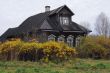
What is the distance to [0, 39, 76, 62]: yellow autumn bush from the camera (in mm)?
32750

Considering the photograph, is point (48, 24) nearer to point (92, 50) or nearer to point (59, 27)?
point (59, 27)

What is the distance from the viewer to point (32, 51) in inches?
1314

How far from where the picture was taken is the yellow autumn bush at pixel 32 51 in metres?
32.8

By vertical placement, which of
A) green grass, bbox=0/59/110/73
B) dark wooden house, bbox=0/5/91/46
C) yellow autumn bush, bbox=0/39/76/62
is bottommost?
green grass, bbox=0/59/110/73

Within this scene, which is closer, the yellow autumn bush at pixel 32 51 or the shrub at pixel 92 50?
the yellow autumn bush at pixel 32 51

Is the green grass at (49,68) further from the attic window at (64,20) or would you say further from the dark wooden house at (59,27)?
the attic window at (64,20)

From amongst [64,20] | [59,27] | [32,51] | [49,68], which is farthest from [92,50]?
[49,68]

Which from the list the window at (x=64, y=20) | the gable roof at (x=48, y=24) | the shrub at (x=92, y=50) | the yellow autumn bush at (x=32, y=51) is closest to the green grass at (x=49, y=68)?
the yellow autumn bush at (x=32, y=51)

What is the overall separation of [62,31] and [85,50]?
28.2ft

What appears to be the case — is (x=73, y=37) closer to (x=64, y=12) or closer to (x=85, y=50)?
(x=64, y=12)

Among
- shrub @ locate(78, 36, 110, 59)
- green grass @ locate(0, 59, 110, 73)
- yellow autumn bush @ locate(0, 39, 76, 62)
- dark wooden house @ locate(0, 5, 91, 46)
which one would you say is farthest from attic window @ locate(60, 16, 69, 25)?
green grass @ locate(0, 59, 110, 73)

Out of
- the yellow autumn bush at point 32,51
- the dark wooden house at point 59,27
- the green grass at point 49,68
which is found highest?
the dark wooden house at point 59,27

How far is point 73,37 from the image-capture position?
5375 centimetres

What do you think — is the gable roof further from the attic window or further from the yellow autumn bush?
the yellow autumn bush
